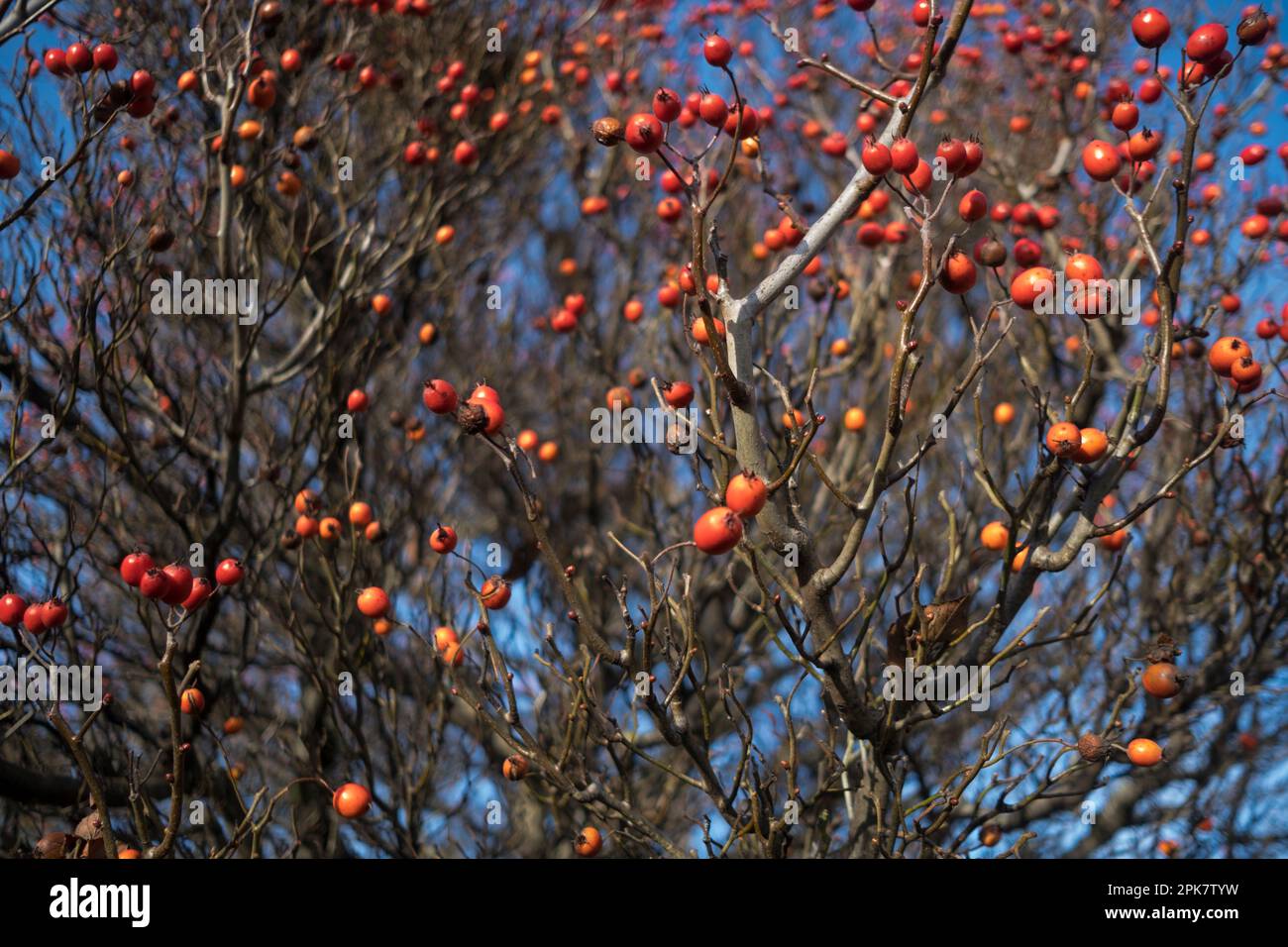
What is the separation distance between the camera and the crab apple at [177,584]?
2.89m

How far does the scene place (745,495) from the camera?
246 cm

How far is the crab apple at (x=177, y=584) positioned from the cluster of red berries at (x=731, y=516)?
172cm

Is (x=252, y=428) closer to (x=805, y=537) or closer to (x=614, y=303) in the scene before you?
(x=614, y=303)

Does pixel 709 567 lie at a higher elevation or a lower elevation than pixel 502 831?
higher

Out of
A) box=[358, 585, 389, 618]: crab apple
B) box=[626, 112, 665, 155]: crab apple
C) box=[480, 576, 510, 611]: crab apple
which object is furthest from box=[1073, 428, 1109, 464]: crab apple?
box=[358, 585, 389, 618]: crab apple

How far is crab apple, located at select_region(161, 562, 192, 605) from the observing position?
114 inches

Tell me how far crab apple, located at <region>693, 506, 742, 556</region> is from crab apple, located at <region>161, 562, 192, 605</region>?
173 centimetres

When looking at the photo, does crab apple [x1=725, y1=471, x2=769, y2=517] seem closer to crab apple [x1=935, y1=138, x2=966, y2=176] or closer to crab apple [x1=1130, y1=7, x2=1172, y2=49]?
crab apple [x1=935, y1=138, x2=966, y2=176]

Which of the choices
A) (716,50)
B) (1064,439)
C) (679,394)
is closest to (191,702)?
(679,394)

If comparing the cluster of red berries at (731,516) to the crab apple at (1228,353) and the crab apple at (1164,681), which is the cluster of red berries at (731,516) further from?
the crab apple at (1228,353)

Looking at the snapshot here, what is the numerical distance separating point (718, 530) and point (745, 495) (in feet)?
0.42

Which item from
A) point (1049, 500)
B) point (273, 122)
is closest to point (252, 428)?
point (273, 122)
